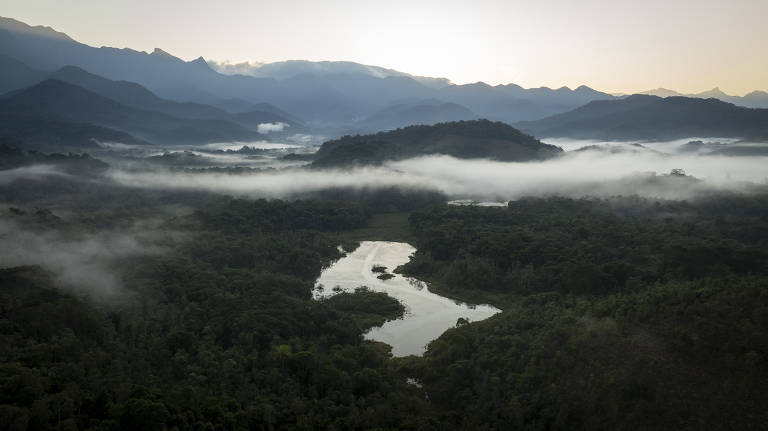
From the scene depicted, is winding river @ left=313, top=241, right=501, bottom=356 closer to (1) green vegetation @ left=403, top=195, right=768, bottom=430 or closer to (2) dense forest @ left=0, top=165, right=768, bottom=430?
(2) dense forest @ left=0, top=165, right=768, bottom=430

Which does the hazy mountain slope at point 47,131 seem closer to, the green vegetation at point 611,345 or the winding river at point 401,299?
the winding river at point 401,299

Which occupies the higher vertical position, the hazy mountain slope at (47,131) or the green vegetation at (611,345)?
the hazy mountain slope at (47,131)

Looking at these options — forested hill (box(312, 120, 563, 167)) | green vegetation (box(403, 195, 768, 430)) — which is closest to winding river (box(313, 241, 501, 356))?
green vegetation (box(403, 195, 768, 430))

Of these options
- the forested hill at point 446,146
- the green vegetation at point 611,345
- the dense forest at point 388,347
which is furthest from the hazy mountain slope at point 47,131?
the green vegetation at point 611,345

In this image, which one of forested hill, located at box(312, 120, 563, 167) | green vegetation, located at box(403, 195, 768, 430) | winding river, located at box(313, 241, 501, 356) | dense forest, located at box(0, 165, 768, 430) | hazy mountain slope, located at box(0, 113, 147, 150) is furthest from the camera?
hazy mountain slope, located at box(0, 113, 147, 150)

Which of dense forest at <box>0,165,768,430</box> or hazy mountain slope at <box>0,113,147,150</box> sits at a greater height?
hazy mountain slope at <box>0,113,147,150</box>

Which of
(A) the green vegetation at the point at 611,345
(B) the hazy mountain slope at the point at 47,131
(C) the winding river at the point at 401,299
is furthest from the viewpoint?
(B) the hazy mountain slope at the point at 47,131
